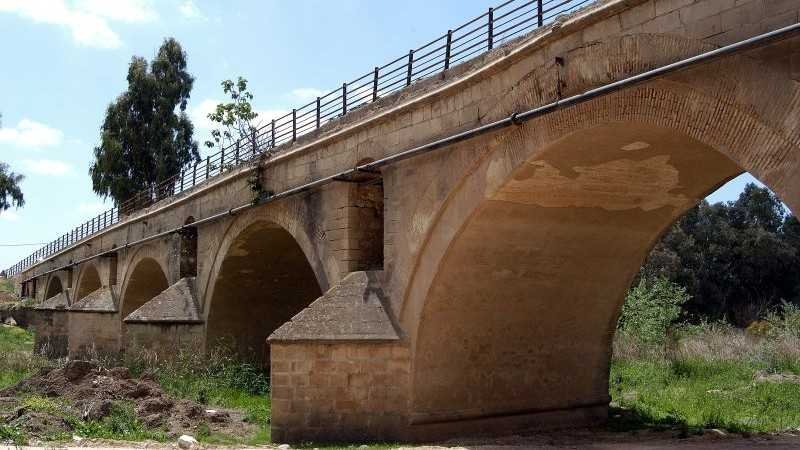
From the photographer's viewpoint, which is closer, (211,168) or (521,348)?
(521,348)

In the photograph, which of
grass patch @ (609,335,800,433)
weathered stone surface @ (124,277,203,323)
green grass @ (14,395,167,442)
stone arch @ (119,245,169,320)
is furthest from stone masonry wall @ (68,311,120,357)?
grass patch @ (609,335,800,433)

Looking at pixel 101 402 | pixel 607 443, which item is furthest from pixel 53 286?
pixel 607 443

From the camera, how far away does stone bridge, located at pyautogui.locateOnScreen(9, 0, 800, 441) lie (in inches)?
239

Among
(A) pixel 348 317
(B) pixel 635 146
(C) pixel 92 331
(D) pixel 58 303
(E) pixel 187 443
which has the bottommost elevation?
(E) pixel 187 443

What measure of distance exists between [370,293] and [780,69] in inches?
233

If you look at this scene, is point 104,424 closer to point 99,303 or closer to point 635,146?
point 635,146

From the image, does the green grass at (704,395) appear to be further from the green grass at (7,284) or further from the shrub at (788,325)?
the green grass at (7,284)

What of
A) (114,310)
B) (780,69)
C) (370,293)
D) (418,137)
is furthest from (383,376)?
(114,310)

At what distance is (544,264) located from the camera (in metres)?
9.84

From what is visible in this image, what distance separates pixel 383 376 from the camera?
9492 mm

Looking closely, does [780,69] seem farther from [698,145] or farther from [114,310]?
[114,310]

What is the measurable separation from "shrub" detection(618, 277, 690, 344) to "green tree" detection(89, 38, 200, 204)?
23.5 meters

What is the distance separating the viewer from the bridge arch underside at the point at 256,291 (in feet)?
51.1

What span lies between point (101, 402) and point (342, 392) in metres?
3.49
